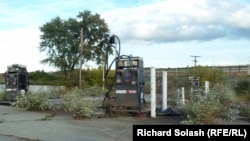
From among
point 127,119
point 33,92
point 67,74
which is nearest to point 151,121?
point 127,119

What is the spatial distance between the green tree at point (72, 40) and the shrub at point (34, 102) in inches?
1857

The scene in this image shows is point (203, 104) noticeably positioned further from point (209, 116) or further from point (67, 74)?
point (67, 74)

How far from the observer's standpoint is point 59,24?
229ft

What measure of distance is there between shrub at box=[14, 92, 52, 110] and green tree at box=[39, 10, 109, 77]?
1857 inches

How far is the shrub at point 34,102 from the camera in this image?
728 inches

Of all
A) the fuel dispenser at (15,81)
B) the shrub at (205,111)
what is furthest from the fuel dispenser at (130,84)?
the fuel dispenser at (15,81)

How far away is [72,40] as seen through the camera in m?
68.1

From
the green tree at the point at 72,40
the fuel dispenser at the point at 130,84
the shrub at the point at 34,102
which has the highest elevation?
the green tree at the point at 72,40

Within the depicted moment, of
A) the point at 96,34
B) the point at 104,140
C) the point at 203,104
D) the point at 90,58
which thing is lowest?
the point at 104,140

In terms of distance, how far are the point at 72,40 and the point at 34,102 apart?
50278mm

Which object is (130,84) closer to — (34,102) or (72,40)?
(34,102)

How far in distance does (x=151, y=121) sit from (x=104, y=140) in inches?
168

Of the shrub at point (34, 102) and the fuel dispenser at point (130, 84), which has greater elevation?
the fuel dispenser at point (130, 84)

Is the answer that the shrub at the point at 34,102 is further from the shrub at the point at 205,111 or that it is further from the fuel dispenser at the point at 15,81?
the shrub at the point at 205,111
